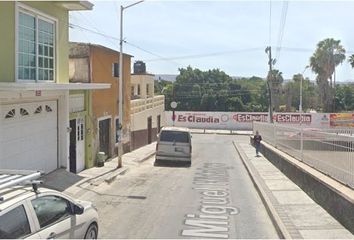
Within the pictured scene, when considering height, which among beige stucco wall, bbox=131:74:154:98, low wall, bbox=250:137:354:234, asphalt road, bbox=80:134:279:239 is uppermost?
beige stucco wall, bbox=131:74:154:98

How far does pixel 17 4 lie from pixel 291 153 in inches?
482

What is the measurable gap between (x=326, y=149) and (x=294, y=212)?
8.07 ft

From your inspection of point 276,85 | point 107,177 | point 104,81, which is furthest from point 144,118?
point 276,85

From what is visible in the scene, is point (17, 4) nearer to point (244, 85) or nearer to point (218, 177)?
point (218, 177)

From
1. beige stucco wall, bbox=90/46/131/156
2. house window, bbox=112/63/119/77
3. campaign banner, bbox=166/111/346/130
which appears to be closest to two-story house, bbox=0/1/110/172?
beige stucco wall, bbox=90/46/131/156

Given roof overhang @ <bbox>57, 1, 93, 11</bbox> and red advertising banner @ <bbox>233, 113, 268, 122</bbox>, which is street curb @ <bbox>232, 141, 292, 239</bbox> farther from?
red advertising banner @ <bbox>233, 113, 268, 122</bbox>

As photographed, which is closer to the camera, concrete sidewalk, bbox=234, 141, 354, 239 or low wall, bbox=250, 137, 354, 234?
concrete sidewalk, bbox=234, 141, 354, 239

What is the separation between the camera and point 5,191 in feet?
23.5

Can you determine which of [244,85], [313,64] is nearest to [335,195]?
[313,64]

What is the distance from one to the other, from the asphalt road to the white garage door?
2.06 metres

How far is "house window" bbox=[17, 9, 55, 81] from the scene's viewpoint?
15906 millimetres

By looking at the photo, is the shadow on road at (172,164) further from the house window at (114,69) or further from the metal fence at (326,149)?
the metal fence at (326,149)

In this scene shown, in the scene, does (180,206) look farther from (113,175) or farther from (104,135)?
(104,135)

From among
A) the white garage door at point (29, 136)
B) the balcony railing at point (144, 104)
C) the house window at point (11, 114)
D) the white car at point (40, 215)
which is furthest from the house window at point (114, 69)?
the white car at point (40, 215)
